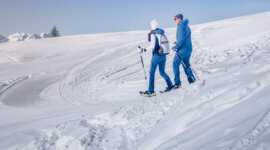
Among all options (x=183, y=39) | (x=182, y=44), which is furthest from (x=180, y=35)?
(x=182, y=44)

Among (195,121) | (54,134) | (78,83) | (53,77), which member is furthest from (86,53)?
(195,121)

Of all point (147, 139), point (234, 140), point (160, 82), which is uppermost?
point (234, 140)

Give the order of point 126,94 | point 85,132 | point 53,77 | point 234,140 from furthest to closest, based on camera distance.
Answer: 1. point 53,77
2. point 126,94
3. point 85,132
4. point 234,140

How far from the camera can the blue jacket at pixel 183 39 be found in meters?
5.74

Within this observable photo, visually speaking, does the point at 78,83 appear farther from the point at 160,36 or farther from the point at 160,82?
the point at 160,36

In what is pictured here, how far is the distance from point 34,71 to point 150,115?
11462mm

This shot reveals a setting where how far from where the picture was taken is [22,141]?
363 centimetres

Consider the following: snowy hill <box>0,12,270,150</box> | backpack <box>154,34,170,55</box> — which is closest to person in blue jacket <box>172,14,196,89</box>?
backpack <box>154,34,170,55</box>

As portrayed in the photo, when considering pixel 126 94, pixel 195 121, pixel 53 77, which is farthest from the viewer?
pixel 53 77

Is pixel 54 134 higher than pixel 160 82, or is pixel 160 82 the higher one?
pixel 54 134

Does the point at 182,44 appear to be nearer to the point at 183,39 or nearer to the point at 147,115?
the point at 183,39

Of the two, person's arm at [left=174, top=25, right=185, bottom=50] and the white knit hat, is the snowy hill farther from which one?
the white knit hat

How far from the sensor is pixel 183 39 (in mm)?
5777

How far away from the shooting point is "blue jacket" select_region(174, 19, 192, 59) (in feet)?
→ 18.8
